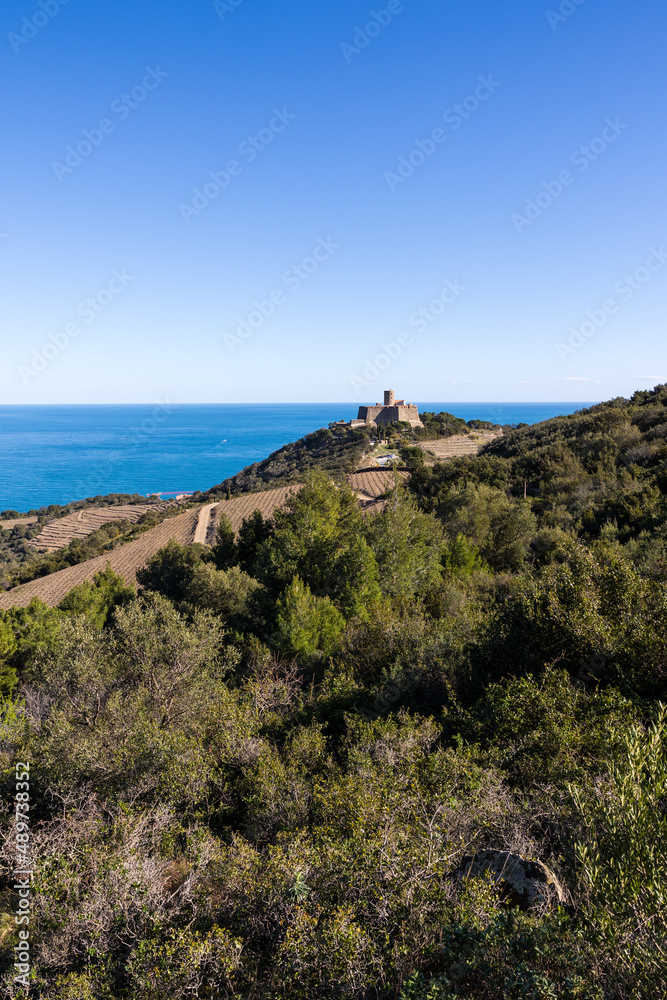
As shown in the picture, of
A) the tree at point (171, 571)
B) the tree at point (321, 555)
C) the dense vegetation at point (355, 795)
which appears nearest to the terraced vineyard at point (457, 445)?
the tree at point (321, 555)

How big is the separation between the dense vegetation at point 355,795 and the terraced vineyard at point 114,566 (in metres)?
14.3

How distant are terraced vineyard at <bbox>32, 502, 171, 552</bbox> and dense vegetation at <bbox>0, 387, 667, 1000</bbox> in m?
45.9

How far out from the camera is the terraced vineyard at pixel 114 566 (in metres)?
31.5

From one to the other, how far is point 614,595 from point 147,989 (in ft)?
33.2

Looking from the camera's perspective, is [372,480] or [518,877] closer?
[518,877]

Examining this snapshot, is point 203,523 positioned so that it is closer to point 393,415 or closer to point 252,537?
point 252,537

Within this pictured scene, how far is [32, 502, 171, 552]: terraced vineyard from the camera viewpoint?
59.2 metres

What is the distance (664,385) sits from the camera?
51.8 m

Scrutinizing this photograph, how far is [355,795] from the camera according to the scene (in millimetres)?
7121

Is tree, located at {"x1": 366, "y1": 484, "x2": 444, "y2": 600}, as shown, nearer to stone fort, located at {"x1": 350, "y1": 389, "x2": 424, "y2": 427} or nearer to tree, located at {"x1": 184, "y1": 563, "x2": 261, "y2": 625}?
tree, located at {"x1": 184, "y1": 563, "x2": 261, "y2": 625}

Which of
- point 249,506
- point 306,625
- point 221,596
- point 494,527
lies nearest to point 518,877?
point 306,625

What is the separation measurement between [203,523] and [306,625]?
31.2 metres

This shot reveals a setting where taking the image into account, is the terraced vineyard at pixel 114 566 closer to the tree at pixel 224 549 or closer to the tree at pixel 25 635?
the tree at pixel 224 549

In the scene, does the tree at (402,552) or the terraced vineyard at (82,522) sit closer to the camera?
the tree at (402,552)
